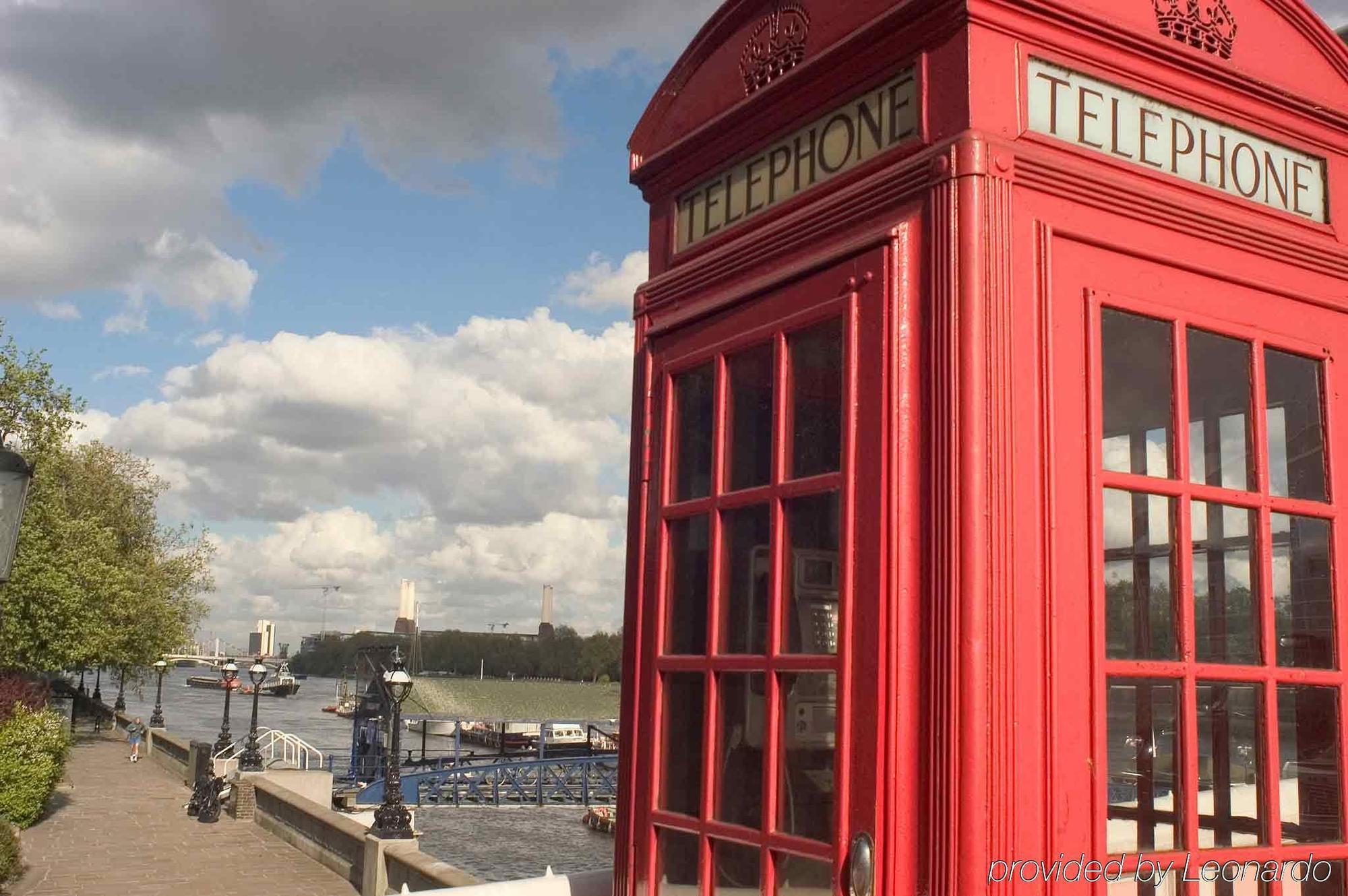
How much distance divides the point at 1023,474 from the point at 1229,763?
90cm

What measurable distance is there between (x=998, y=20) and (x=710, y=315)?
1.01 m

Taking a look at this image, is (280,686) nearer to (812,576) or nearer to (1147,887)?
(812,576)

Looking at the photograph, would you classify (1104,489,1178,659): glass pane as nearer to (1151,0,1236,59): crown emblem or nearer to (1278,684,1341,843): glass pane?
(1278,684,1341,843): glass pane

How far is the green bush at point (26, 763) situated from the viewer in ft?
60.6

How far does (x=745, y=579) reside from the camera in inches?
A: 110

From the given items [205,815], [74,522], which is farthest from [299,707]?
[205,815]

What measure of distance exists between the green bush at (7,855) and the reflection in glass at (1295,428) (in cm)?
1421

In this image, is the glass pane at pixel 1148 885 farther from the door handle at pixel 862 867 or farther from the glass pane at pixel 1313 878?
the door handle at pixel 862 867

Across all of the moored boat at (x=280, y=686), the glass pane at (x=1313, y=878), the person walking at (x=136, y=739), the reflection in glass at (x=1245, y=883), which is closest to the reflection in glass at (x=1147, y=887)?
the reflection in glass at (x=1245, y=883)

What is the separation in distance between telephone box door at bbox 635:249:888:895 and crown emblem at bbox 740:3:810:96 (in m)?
0.60

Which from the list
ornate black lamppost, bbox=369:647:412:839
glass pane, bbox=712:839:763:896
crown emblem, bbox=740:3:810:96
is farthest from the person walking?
crown emblem, bbox=740:3:810:96

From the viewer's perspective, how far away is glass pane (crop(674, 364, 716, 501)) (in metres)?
3.08

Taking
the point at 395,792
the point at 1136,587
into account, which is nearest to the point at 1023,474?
the point at 1136,587

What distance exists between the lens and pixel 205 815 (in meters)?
22.0
